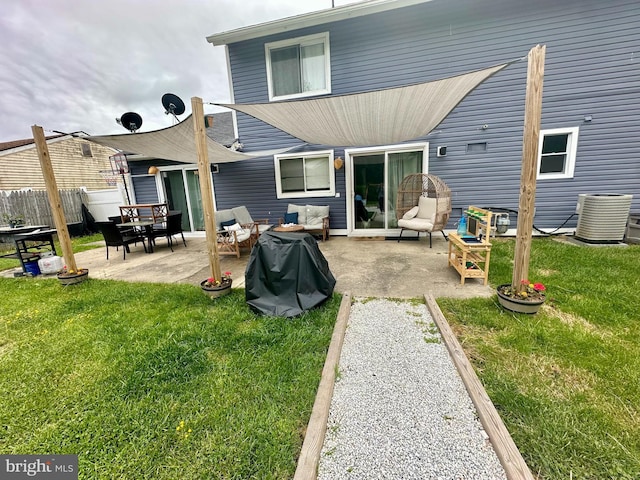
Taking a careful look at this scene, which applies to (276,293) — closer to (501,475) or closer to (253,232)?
(501,475)

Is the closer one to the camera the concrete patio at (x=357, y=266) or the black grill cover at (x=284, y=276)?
the black grill cover at (x=284, y=276)

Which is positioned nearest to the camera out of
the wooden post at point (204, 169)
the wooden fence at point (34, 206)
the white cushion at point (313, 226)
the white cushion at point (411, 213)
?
the wooden post at point (204, 169)

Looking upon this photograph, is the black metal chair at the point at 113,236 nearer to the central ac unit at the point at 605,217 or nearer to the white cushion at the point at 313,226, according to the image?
the white cushion at the point at 313,226

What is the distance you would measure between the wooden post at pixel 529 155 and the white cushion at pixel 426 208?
2.86m

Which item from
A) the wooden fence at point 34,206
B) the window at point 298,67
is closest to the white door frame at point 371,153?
the window at point 298,67

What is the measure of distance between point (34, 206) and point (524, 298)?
12.8 metres

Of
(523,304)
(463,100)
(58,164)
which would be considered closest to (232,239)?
(523,304)

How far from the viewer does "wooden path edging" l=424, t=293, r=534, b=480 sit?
47.9 inches

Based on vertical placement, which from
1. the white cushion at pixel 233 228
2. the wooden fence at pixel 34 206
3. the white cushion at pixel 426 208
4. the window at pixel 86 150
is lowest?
the white cushion at pixel 233 228

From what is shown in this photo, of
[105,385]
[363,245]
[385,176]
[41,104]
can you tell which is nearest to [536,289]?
[363,245]

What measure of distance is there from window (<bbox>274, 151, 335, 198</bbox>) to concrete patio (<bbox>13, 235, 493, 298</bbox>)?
138 centimetres

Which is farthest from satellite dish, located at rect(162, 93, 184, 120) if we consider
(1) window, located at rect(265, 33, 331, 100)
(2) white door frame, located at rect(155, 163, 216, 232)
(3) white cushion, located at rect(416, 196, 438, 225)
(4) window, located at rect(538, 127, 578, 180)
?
(4) window, located at rect(538, 127, 578, 180)

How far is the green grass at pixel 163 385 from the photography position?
1.40 meters

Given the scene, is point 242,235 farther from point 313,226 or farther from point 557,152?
point 557,152
